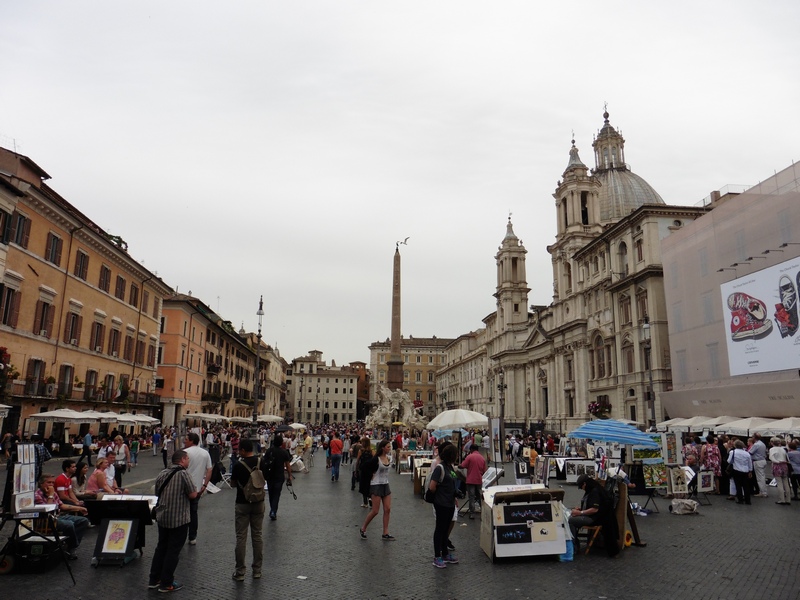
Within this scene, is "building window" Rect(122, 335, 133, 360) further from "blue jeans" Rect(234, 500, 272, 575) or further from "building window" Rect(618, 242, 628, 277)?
"building window" Rect(618, 242, 628, 277)

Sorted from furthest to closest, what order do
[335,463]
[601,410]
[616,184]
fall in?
1. [616,184]
2. [601,410]
3. [335,463]

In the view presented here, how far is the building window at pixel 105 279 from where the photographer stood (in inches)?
1169

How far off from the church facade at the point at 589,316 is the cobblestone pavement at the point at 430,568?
19313 millimetres

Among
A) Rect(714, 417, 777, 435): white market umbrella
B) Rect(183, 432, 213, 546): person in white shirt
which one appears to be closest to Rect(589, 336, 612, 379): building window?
Rect(714, 417, 777, 435): white market umbrella

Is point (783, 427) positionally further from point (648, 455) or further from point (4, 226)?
point (4, 226)

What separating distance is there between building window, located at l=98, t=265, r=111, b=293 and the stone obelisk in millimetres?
23340

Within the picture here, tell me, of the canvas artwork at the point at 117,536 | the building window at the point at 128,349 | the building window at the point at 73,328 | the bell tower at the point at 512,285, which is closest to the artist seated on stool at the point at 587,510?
the canvas artwork at the point at 117,536

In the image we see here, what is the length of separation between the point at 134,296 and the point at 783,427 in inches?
1272

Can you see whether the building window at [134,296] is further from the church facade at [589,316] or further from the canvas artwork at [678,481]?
the canvas artwork at [678,481]

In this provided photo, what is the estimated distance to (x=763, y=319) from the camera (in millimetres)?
25438

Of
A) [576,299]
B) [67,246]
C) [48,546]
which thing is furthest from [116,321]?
[576,299]

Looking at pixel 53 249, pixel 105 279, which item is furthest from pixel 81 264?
pixel 105 279

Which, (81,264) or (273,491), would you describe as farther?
(81,264)

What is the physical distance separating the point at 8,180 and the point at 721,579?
23.7 m
